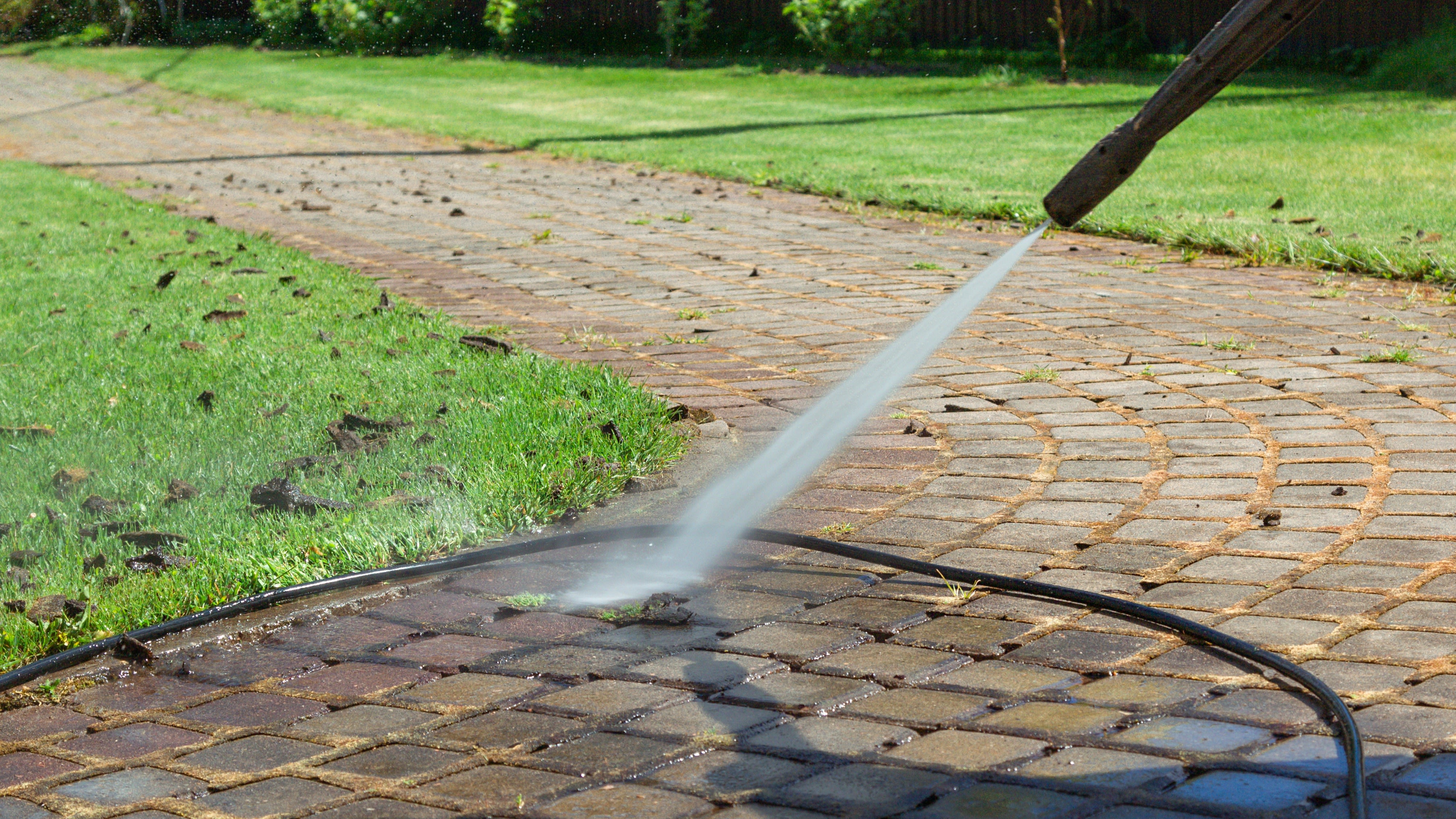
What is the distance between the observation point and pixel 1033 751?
232 cm

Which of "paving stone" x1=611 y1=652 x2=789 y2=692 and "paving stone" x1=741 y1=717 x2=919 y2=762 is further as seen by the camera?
"paving stone" x1=611 y1=652 x2=789 y2=692

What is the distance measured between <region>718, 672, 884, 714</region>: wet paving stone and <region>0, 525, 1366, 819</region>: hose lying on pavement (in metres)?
0.60

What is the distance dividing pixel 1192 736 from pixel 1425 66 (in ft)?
45.3

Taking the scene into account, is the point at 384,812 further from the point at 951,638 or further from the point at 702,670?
the point at 951,638

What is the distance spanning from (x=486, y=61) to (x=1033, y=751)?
21.9m

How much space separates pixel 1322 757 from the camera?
7.43 ft

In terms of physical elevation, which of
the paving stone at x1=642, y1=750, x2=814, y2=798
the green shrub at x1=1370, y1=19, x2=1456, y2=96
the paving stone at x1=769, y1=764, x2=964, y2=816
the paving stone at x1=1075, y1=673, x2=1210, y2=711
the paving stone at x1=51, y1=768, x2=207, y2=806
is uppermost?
the green shrub at x1=1370, y1=19, x2=1456, y2=96

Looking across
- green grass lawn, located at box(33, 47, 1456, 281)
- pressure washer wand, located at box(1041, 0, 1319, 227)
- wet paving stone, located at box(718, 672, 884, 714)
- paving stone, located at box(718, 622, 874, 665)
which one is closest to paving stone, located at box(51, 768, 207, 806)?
wet paving stone, located at box(718, 672, 884, 714)

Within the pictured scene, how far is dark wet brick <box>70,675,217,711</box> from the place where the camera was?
268 cm

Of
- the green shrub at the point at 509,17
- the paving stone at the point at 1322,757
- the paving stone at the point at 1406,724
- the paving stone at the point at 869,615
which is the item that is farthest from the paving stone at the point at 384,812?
the green shrub at the point at 509,17

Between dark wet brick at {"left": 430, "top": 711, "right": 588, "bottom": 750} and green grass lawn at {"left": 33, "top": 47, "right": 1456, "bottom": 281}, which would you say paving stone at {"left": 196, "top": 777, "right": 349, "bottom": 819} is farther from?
green grass lawn at {"left": 33, "top": 47, "right": 1456, "bottom": 281}

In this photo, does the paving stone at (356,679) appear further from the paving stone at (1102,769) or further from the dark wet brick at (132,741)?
the paving stone at (1102,769)

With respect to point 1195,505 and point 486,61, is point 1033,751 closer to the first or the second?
point 1195,505

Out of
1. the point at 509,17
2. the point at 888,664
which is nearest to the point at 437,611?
the point at 888,664
